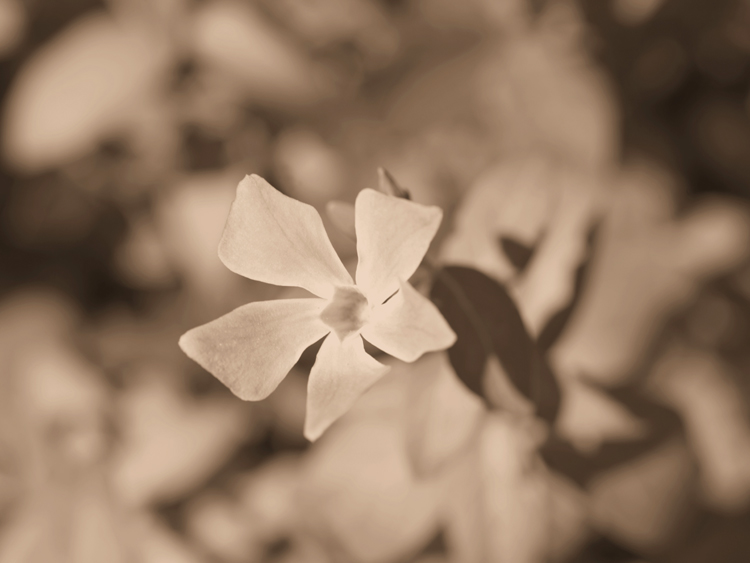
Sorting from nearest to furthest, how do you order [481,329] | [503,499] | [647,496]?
1. [481,329]
2. [503,499]
3. [647,496]

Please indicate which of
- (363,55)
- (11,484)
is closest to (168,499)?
(11,484)

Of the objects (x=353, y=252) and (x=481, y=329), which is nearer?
(x=481, y=329)

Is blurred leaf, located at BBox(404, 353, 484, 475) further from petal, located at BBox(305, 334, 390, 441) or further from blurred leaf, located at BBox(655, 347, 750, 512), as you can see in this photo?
blurred leaf, located at BBox(655, 347, 750, 512)

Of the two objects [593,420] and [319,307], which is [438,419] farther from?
[593,420]

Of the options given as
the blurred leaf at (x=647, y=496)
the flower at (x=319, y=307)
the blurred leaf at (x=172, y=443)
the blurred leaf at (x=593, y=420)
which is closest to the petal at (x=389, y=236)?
the flower at (x=319, y=307)

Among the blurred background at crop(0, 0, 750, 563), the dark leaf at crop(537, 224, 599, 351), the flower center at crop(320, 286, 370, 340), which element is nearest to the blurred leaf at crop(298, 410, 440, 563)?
the blurred background at crop(0, 0, 750, 563)

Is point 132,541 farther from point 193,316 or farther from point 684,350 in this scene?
point 684,350

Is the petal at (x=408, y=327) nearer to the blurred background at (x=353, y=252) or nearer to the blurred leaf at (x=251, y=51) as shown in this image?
the blurred background at (x=353, y=252)

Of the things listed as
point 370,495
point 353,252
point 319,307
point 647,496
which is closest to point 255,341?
point 319,307
